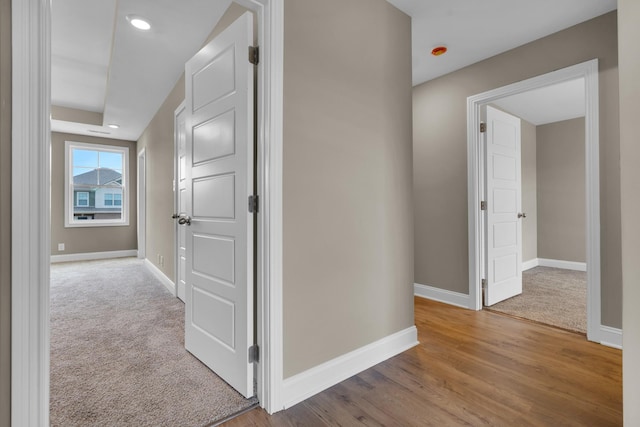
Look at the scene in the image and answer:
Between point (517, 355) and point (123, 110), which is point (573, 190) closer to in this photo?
point (517, 355)

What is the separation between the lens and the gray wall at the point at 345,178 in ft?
Result: 5.49

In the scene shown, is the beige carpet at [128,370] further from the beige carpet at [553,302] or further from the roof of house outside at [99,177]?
the roof of house outside at [99,177]

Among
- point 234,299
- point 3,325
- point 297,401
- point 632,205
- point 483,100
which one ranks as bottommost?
point 297,401

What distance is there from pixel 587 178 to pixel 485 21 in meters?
1.48

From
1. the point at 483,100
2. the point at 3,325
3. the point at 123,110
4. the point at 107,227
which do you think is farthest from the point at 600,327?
the point at 107,227

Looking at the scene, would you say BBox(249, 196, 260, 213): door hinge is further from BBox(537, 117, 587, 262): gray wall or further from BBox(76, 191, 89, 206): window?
BBox(76, 191, 89, 206): window

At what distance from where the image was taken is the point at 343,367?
1.86 metres

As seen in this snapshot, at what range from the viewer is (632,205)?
1.16 meters

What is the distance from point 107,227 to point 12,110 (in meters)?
6.44

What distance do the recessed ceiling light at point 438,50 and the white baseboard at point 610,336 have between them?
2.62 meters

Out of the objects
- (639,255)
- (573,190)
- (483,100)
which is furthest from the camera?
(573,190)

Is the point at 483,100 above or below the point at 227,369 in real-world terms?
above

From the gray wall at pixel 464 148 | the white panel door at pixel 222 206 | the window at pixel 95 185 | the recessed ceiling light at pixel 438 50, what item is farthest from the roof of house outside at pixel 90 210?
the recessed ceiling light at pixel 438 50

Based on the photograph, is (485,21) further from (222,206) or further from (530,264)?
(530,264)
